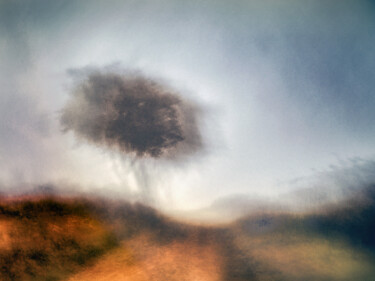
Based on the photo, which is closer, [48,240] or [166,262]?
[48,240]

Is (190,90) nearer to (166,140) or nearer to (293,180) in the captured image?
(166,140)

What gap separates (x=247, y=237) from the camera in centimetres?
517

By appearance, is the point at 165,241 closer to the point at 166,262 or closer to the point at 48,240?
the point at 166,262

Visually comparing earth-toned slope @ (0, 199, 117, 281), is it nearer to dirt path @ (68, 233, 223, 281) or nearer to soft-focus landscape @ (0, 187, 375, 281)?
soft-focus landscape @ (0, 187, 375, 281)

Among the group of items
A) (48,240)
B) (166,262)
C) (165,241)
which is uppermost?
(48,240)

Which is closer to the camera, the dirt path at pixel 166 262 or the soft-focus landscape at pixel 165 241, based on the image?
the soft-focus landscape at pixel 165 241

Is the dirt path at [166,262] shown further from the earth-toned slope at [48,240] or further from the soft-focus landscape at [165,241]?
the earth-toned slope at [48,240]

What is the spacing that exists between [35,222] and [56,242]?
2.46 ft

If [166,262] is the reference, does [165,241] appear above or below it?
above

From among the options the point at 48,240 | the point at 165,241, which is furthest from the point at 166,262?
the point at 48,240

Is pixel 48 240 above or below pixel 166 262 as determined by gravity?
above

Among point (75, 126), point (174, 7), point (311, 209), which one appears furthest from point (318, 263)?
point (174, 7)

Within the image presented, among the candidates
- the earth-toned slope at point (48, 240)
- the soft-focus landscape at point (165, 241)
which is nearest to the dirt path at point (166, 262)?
the soft-focus landscape at point (165, 241)

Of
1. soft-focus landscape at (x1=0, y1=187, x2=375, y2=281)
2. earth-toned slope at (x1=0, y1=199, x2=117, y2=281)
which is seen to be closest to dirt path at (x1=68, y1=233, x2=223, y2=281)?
soft-focus landscape at (x1=0, y1=187, x2=375, y2=281)
